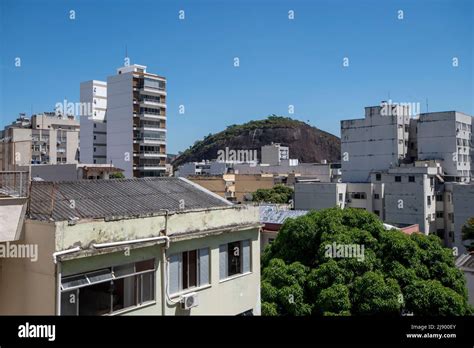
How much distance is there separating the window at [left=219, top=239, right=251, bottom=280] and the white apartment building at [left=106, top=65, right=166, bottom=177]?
36712 mm

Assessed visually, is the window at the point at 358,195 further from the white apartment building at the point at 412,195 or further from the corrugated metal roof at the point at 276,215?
the corrugated metal roof at the point at 276,215

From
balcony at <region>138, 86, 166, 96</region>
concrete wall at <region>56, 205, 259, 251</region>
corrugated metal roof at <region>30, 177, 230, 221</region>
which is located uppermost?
balcony at <region>138, 86, 166, 96</region>

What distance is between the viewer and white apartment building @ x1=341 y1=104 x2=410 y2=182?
1315 inches

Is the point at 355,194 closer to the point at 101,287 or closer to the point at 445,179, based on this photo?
the point at 445,179

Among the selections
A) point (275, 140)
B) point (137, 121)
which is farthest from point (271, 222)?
point (275, 140)

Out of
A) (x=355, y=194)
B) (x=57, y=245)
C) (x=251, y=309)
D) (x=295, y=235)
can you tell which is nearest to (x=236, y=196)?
(x=355, y=194)

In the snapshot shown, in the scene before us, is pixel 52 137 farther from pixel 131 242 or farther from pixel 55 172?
pixel 131 242

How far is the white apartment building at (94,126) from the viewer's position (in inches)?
1809

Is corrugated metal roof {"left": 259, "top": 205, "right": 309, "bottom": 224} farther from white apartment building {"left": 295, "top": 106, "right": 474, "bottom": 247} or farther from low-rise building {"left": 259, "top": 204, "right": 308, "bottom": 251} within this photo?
white apartment building {"left": 295, "top": 106, "right": 474, "bottom": 247}

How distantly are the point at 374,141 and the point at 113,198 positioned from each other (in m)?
31.0

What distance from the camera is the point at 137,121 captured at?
1683 inches

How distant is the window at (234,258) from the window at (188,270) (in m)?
0.31

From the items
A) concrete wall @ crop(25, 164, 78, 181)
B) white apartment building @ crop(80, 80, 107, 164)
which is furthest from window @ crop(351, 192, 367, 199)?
white apartment building @ crop(80, 80, 107, 164)

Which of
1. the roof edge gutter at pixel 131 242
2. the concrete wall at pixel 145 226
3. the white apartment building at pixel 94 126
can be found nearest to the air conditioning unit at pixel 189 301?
the roof edge gutter at pixel 131 242
